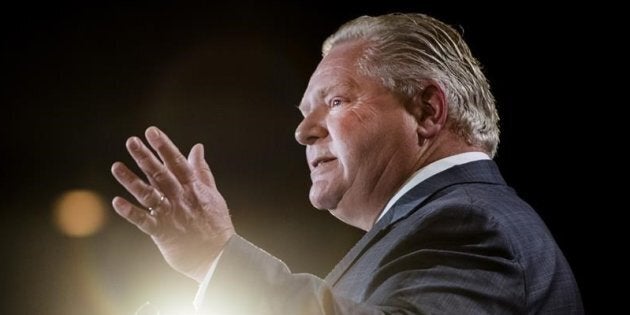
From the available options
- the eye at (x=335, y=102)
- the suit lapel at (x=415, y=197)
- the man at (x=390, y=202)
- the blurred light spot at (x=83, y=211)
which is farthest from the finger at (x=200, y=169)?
the blurred light spot at (x=83, y=211)

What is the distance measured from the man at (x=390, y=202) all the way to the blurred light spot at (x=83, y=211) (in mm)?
2018

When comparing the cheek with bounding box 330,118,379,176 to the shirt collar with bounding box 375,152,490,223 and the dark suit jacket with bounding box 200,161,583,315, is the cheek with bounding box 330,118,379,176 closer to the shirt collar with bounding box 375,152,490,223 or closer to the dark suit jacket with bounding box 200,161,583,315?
the shirt collar with bounding box 375,152,490,223

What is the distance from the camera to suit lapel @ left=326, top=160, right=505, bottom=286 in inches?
62.6

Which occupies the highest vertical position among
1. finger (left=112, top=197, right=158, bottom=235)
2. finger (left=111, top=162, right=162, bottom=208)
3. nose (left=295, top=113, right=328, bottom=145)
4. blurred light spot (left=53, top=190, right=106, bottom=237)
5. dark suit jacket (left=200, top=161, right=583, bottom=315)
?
finger (left=111, top=162, right=162, bottom=208)

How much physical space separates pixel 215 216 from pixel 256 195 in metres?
2.60

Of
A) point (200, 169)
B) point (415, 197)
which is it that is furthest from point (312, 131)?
point (200, 169)

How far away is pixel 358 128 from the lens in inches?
75.8

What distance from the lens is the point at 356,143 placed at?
6.28ft

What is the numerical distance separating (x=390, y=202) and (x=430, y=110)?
293 millimetres

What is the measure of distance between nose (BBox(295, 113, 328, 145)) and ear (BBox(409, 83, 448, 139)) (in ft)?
0.83

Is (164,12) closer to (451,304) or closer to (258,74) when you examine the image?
(258,74)

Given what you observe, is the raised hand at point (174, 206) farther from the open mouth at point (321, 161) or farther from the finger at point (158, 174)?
the open mouth at point (321, 161)

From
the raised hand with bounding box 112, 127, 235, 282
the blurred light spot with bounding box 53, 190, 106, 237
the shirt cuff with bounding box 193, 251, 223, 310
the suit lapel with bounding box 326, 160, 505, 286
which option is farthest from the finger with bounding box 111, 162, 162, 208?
the blurred light spot with bounding box 53, 190, 106, 237

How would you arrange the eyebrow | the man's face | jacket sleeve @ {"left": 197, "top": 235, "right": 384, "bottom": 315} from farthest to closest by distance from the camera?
1. the eyebrow
2. the man's face
3. jacket sleeve @ {"left": 197, "top": 235, "right": 384, "bottom": 315}
